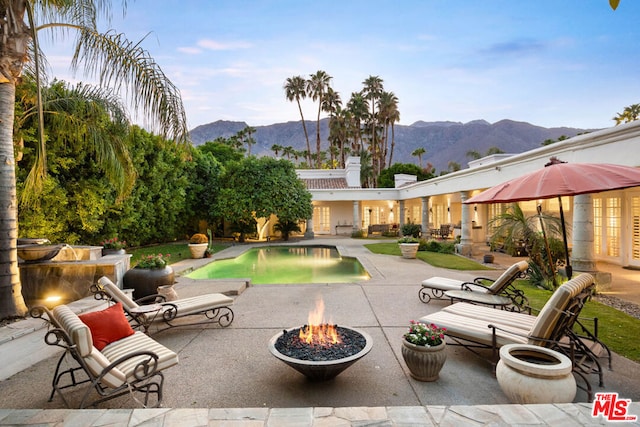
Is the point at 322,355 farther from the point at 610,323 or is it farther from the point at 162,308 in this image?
the point at 610,323

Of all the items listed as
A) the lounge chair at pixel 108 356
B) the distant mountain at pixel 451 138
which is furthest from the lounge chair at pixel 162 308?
the distant mountain at pixel 451 138

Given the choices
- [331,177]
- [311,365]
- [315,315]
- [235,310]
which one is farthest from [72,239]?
[331,177]

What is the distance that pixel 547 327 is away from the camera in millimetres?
3346

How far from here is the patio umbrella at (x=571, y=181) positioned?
12.3 feet

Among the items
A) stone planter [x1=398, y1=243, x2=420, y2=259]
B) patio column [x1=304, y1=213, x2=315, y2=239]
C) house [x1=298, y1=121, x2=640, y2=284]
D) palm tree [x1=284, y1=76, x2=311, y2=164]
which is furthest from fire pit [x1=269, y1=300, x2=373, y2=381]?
palm tree [x1=284, y1=76, x2=311, y2=164]

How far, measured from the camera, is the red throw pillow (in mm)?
3395

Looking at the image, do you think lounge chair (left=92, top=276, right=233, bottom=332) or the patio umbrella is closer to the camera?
the patio umbrella

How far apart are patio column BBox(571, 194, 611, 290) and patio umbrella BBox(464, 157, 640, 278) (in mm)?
4427

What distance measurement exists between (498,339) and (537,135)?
17401 centimetres

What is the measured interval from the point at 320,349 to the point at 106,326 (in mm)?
2447

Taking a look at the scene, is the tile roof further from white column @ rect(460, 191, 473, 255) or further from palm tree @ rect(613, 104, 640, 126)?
palm tree @ rect(613, 104, 640, 126)

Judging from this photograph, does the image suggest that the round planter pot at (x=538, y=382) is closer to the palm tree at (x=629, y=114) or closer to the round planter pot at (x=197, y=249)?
the round planter pot at (x=197, y=249)

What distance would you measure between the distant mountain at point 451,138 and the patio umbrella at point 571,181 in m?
127

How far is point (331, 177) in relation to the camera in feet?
106
